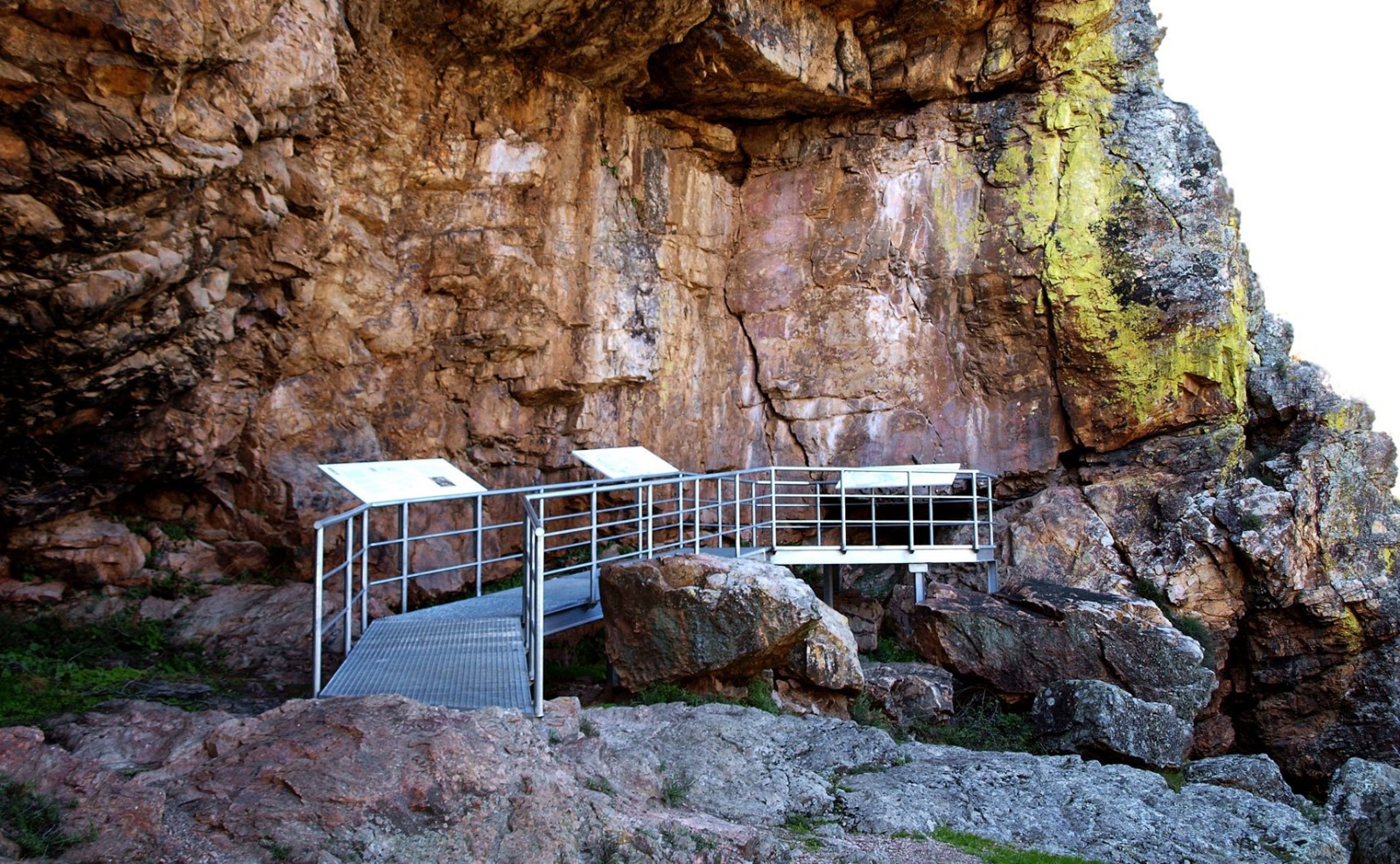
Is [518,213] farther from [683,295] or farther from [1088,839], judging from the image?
[1088,839]

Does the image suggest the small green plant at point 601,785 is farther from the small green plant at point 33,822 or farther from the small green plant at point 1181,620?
the small green plant at point 1181,620

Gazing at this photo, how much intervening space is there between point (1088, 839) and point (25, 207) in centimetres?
878

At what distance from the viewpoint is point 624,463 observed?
11.0 meters

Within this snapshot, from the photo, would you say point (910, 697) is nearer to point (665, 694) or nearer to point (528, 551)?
point (665, 694)

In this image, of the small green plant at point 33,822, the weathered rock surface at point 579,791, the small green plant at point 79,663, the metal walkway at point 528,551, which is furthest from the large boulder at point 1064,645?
the small green plant at point 33,822

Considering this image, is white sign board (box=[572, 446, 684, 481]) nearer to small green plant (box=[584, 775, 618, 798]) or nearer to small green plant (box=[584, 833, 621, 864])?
small green plant (box=[584, 775, 618, 798])

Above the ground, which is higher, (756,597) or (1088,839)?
(756,597)

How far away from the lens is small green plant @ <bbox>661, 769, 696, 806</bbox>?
5.07 metres

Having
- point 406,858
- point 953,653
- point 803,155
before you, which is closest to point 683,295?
point 803,155

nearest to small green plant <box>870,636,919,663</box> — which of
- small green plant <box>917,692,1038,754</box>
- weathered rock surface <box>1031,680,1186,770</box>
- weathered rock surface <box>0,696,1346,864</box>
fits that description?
small green plant <box>917,692,1038,754</box>

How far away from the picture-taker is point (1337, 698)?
13781 mm

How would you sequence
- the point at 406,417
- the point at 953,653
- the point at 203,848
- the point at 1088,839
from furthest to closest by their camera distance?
the point at 406,417 < the point at 953,653 < the point at 1088,839 < the point at 203,848

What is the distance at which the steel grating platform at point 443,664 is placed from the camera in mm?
5473

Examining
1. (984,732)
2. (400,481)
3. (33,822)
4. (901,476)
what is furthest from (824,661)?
(33,822)
